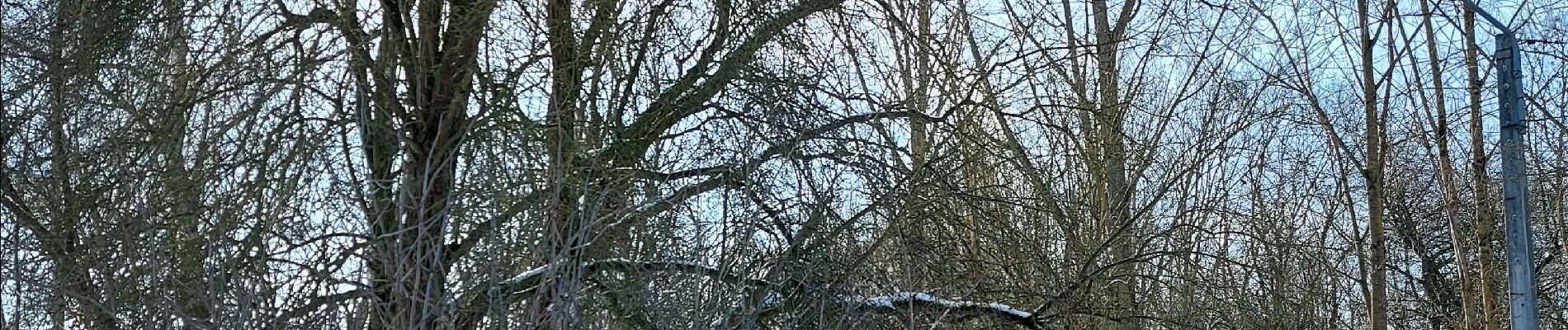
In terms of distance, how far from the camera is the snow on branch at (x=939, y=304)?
19.6 feet

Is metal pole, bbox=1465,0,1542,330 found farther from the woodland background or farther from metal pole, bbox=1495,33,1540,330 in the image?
the woodland background

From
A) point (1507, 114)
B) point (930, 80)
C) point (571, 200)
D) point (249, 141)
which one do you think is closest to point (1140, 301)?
point (1507, 114)

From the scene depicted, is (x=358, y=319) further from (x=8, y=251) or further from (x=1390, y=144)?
(x=1390, y=144)

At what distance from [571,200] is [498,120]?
1.46ft

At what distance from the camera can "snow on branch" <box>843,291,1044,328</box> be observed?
→ 19.6ft

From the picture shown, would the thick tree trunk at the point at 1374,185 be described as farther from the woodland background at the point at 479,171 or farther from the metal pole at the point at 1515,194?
the woodland background at the point at 479,171

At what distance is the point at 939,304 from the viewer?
6645mm

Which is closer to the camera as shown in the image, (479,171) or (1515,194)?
(479,171)

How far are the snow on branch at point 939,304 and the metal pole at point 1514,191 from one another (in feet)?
10.2

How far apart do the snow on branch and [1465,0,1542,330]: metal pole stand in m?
3.11

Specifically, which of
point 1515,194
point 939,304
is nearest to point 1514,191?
point 1515,194

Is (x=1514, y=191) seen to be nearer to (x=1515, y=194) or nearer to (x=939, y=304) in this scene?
(x=1515, y=194)

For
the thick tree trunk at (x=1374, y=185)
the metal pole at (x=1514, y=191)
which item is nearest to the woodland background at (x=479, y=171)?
the metal pole at (x=1514, y=191)

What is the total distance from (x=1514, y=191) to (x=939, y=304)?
14.4 feet
